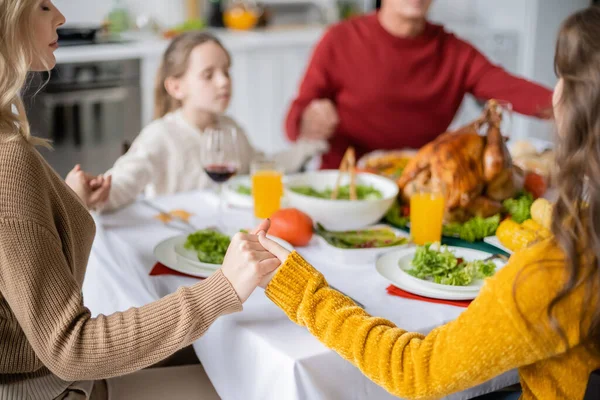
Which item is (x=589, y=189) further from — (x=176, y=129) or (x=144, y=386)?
(x=176, y=129)

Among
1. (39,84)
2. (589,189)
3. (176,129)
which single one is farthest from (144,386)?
(176,129)

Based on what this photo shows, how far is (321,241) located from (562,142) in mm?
710

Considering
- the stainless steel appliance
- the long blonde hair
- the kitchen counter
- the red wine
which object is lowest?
the stainless steel appliance

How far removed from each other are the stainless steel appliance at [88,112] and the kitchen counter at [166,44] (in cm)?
5

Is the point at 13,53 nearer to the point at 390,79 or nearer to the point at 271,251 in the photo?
the point at 271,251

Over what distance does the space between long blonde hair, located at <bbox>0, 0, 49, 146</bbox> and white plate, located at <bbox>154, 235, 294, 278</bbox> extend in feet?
1.31

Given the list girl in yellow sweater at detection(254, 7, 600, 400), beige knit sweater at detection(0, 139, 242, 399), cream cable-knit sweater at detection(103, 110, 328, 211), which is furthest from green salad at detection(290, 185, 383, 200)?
girl in yellow sweater at detection(254, 7, 600, 400)

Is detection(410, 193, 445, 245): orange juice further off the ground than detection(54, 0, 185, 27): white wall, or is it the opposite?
detection(54, 0, 185, 27): white wall

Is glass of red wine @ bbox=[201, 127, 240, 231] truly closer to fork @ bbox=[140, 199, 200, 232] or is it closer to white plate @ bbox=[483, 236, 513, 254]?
fork @ bbox=[140, 199, 200, 232]

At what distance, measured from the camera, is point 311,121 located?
7.93 ft

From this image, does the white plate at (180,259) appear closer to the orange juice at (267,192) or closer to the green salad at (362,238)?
the green salad at (362,238)

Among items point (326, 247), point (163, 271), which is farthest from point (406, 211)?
point (163, 271)

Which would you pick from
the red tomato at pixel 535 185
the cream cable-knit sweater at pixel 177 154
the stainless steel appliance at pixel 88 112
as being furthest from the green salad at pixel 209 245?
the stainless steel appliance at pixel 88 112

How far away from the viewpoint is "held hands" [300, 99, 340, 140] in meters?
2.37
